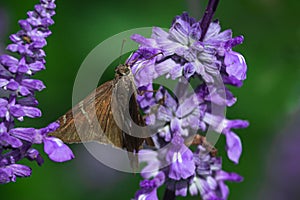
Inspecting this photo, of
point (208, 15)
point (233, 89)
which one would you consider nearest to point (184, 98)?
point (208, 15)

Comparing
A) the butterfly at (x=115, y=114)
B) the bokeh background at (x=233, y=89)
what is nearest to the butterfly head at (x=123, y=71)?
the butterfly at (x=115, y=114)

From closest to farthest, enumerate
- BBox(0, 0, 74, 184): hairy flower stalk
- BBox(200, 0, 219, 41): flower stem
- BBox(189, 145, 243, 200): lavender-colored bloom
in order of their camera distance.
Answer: BBox(0, 0, 74, 184): hairy flower stalk < BBox(200, 0, 219, 41): flower stem < BBox(189, 145, 243, 200): lavender-colored bloom

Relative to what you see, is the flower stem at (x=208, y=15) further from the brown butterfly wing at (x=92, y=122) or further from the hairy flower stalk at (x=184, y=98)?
the brown butterfly wing at (x=92, y=122)

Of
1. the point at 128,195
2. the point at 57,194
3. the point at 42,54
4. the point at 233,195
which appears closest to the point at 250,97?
the point at 233,195

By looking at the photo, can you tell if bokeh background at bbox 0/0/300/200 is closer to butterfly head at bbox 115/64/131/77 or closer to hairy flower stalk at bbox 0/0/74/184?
butterfly head at bbox 115/64/131/77

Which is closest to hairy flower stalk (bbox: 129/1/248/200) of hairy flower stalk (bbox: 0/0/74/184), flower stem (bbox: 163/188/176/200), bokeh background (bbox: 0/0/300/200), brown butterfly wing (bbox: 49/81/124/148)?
flower stem (bbox: 163/188/176/200)

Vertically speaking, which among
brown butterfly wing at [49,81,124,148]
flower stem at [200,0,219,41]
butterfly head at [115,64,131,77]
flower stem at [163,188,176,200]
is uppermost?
flower stem at [200,0,219,41]

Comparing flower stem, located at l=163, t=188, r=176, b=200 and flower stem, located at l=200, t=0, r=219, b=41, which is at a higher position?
flower stem, located at l=200, t=0, r=219, b=41
